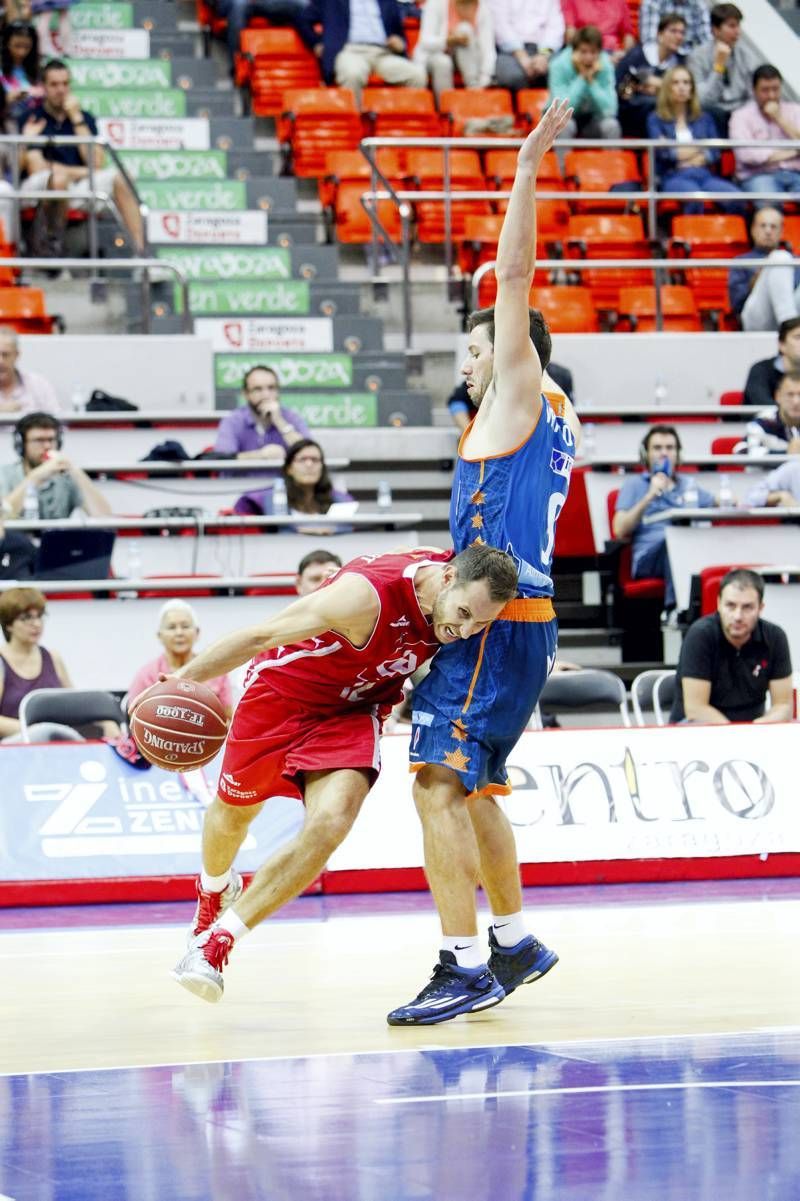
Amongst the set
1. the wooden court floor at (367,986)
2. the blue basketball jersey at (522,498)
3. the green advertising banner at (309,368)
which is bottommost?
the wooden court floor at (367,986)

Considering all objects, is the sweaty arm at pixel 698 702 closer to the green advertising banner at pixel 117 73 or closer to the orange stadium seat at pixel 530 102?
the orange stadium seat at pixel 530 102

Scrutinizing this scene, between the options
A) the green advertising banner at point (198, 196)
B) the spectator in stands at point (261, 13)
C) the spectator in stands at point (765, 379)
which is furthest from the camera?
the spectator in stands at point (261, 13)

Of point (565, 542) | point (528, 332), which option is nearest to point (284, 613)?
point (528, 332)

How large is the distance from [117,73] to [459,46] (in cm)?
307

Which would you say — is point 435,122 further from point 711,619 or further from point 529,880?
point 529,880

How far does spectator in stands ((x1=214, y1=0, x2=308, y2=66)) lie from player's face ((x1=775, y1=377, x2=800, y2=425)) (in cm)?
657

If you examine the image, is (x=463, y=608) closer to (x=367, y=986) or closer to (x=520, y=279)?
(x=520, y=279)

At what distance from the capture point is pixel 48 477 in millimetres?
11969

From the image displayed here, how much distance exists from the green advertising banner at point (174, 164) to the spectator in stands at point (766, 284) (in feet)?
14.9

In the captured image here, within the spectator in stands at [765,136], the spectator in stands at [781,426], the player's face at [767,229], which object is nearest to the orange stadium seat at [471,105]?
the spectator in stands at [765,136]

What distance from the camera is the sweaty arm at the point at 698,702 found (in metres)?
10.2

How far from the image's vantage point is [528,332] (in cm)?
578

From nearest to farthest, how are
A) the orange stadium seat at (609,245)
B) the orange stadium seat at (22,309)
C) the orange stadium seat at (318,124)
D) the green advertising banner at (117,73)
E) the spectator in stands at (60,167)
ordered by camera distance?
the orange stadium seat at (22,309), the spectator in stands at (60,167), the orange stadium seat at (609,245), the orange stadium seat at (318,124), the green advertising banner at (117,73)

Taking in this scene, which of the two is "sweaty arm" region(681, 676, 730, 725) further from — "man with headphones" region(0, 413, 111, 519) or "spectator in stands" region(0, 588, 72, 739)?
"man with headphones" region(0, 413, 111, 519)
